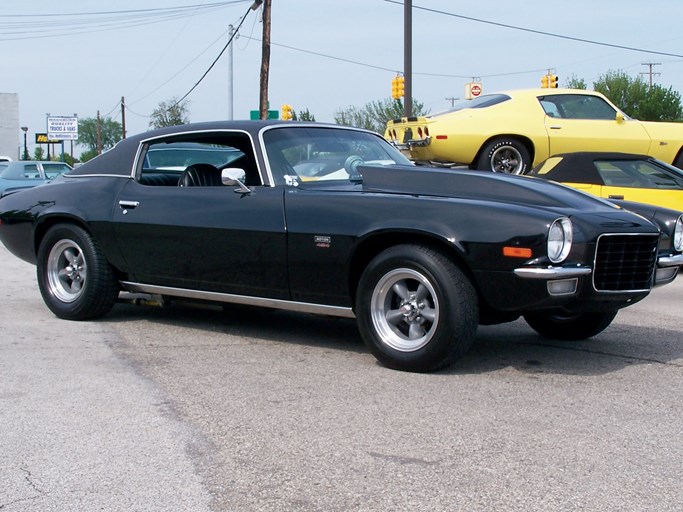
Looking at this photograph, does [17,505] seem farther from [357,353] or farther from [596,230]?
[596,230]

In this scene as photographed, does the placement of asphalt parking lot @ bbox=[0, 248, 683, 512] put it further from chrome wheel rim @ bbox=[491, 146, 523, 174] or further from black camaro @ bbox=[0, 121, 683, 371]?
chrome wheel rim @ bbox=[491, 146, 523, 174]

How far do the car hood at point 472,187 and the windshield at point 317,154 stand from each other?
38cm

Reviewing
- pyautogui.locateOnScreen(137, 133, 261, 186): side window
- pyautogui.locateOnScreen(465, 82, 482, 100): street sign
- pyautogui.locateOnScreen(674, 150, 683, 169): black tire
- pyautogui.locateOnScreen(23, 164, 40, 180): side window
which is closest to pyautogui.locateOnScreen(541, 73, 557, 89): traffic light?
pyautogui.locateOnScreen(465, 82, 482, 100): street sign

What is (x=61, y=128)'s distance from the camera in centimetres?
5972

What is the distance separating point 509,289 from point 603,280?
1.90ft

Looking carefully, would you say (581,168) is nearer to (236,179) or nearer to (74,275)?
(236,179)

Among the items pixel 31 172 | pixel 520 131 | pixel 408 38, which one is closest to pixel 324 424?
pixel 520 131

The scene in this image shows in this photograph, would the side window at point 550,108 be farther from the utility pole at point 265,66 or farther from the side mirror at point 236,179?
the utility pole at point 265,66

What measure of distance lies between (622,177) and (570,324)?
5.46 meters

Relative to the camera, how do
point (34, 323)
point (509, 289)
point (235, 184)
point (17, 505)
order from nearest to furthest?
1. point (17, 505)
2. point (509, 289)
3. point (235, 184)
4. point (34, 323)

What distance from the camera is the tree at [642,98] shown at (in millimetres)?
60125

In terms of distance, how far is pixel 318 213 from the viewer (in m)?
5.67

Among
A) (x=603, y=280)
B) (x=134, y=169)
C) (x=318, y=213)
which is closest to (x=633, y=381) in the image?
(x=603, y=280)

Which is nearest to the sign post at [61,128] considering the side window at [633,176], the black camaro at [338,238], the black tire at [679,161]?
the black tire at [679,161]
